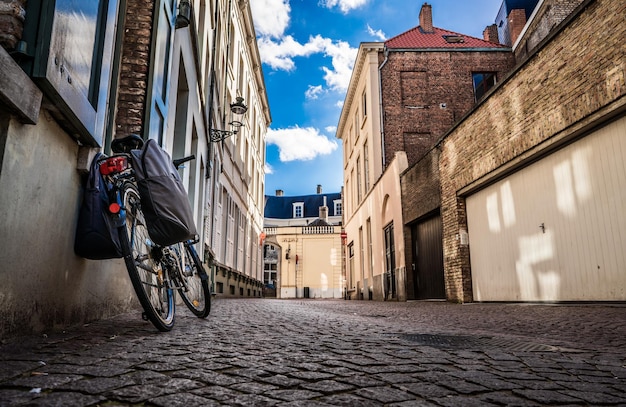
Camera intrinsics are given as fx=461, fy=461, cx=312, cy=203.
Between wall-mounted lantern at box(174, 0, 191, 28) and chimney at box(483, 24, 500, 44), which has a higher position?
chimney at box(483, 24, 500, 44)

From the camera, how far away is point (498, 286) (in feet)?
28.3

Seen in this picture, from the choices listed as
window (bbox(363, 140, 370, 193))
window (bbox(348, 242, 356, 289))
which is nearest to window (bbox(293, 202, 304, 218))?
window (bbox(348, 242, 356, 289))

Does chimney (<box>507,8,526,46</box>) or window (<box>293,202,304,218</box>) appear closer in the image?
chimney (<box>507,8,526,46</box>)

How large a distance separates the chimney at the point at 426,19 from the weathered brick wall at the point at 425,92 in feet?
12.1

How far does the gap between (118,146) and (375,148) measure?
50.7 feet

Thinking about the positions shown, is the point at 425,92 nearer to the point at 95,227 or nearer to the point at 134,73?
the point at 134,73

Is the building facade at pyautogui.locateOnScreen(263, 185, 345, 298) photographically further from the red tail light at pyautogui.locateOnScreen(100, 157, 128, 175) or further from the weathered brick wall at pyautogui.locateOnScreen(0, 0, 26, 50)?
the weathered brick wall at pyautogui.locateOnScreen(0, 0, 26, 50)

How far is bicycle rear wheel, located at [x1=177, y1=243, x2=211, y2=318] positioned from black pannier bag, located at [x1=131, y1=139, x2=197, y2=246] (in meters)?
1.12

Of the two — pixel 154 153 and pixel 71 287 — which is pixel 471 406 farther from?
pixel 71 287

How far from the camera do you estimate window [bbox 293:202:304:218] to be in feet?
181

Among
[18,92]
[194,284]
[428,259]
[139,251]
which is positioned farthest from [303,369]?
[428,259]

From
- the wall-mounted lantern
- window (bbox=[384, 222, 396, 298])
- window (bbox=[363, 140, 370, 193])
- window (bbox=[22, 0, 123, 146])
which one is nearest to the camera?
window (bbox=[22, 0, 123, 146])

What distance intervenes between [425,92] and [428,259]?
885cm

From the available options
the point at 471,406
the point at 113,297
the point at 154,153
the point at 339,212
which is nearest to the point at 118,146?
the point at 154,153
